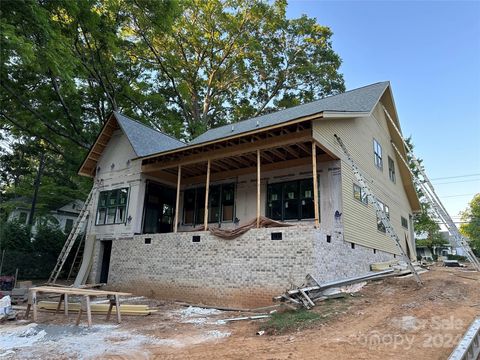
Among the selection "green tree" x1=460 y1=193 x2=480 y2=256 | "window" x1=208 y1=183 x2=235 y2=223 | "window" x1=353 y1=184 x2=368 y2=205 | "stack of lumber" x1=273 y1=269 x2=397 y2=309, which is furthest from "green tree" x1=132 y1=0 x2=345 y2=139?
"green tree" x1=460 y1=193 x2=480 y2=256

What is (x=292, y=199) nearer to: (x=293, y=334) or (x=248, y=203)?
(x=248, y=203)

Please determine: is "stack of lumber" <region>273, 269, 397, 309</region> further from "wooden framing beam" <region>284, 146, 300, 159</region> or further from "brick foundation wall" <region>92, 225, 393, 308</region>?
"wooden framing beam" <region>284, 146, 300, 159</region>

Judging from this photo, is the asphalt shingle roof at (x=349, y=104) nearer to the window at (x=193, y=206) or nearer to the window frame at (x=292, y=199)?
the window frame at (x=292, y=199)

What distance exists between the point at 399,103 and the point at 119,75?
19551 mm

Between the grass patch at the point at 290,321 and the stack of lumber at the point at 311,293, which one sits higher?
the stack of lumber at the point at 311,293

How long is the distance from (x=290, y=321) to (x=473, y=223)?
5174 cm

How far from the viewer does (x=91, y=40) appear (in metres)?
22.0

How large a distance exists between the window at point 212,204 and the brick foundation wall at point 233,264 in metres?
3.09

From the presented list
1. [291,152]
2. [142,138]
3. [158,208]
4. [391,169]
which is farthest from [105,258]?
[391,169]

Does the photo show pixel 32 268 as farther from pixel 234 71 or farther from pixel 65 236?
pixel 234 71

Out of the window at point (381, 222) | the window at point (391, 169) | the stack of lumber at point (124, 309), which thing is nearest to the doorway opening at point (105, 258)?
the stack of lumber at point (124, 309)

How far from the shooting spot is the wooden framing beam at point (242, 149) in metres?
11.0

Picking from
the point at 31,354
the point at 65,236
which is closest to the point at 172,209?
the point at 65,236

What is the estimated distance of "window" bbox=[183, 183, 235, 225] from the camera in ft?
50.1
